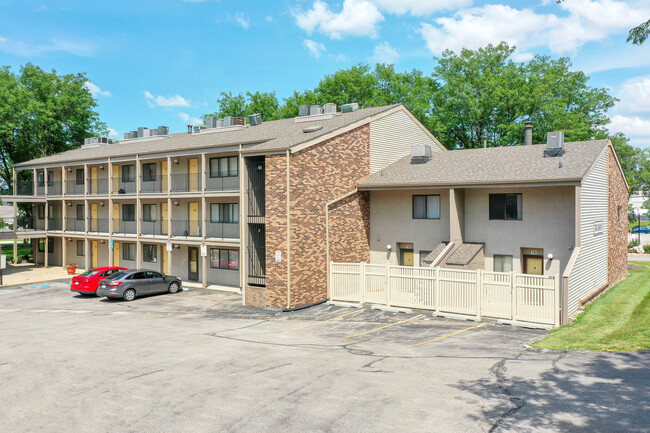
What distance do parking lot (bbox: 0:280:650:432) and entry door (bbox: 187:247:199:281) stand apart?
12.5 m

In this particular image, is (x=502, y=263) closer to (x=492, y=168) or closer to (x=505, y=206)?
(x=505, y=206)

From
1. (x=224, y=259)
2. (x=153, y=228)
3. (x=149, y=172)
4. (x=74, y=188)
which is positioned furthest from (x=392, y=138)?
(x=74, y=188)

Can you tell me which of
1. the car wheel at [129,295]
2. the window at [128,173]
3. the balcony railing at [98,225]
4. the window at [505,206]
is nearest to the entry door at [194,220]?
the car wheel at [129,295]

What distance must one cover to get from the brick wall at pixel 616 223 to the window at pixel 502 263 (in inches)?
238

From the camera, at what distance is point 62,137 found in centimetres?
5069

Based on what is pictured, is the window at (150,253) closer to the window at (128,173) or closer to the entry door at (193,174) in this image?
the window at (128,173)

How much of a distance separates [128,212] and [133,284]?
41.3 ft

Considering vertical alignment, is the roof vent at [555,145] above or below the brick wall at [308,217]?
above

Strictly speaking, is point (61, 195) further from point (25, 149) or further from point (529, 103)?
point (529, 103)

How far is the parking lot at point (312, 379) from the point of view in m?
8.83

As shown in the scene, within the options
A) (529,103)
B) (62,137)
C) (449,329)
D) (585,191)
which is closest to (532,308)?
(449,329)

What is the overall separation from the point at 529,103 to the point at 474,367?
3543 centimetres

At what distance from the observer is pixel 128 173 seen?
117 feet

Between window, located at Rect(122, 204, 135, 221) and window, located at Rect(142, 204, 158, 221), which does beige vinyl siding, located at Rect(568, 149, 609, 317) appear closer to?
window, located at Rect(142, 204, 158, 221)
